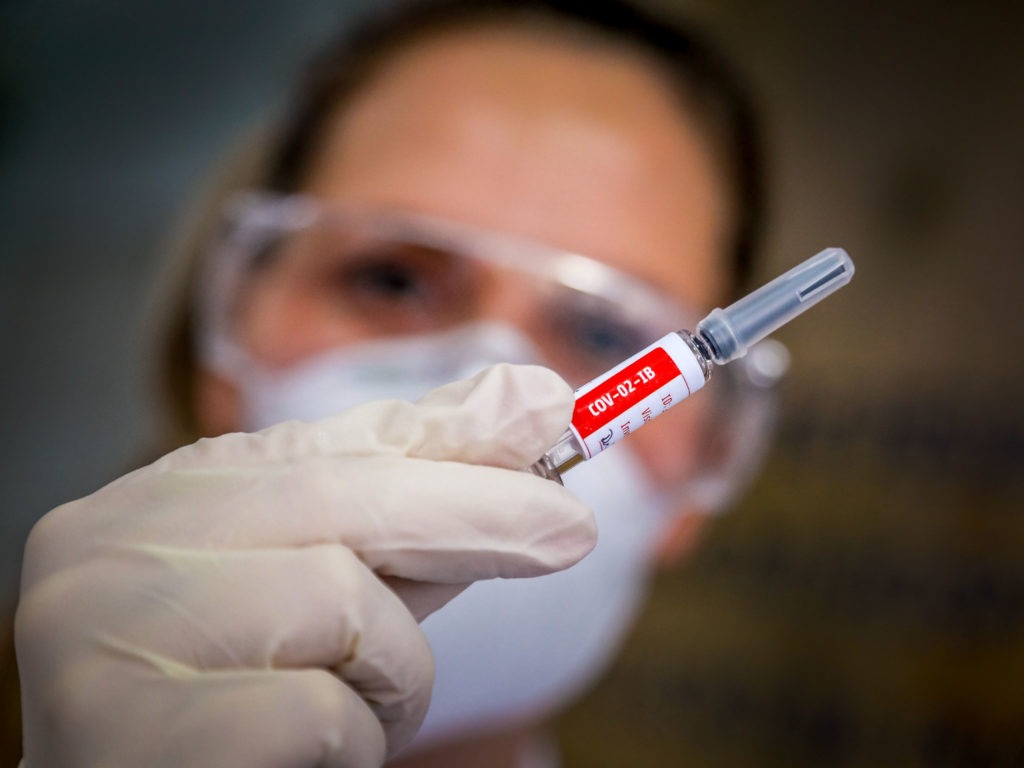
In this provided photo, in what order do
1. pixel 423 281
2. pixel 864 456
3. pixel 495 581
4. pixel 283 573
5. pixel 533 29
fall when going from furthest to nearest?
1. pixel 864 456
2. pixel 533 29
3. pixel 423 281
4. pixel 495 581
5. pixel 283 573

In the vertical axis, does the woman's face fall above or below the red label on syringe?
above

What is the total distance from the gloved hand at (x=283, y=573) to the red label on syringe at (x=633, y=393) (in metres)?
0.02

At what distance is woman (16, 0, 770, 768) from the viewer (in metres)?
0.43

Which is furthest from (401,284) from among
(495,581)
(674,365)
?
(674,365)

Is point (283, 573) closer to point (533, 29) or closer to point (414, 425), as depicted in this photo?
point (414, 425)

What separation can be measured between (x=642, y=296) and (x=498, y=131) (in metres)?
0.28

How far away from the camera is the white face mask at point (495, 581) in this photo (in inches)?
28.3

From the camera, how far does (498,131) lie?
911 mm

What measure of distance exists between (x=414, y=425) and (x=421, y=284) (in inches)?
17.1

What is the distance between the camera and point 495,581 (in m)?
0.71

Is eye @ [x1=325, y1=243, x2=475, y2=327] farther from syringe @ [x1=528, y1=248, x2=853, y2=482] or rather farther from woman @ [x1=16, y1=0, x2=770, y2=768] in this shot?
syringe @ [x1=528, y1=248, x2=853, y2=482]

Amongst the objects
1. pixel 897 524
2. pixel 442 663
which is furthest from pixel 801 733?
pixel 442 663

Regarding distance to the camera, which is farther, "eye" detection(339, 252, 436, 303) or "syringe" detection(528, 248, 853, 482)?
"eye" detection(339, 252, 436, 303)

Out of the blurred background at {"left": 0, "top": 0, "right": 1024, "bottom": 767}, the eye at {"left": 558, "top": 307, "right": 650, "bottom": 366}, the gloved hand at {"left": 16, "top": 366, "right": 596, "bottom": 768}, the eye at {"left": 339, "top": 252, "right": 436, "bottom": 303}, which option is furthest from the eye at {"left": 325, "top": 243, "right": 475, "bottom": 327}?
the blurred background at {"left": 0, "top": 0, "right": 1024, "bottom": 767}
